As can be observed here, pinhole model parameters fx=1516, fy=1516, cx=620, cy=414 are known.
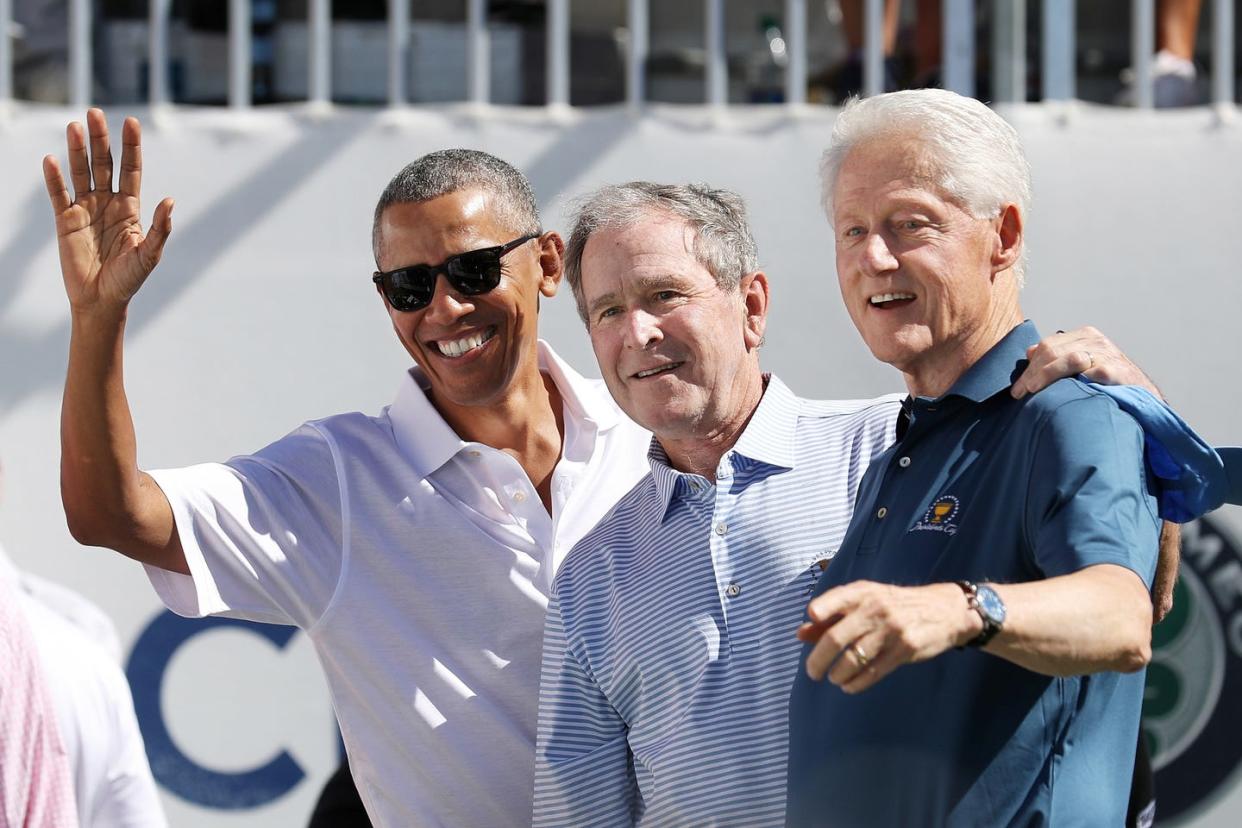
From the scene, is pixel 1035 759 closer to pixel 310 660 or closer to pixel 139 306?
pixel 310 660

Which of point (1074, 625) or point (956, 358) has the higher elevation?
point (956, 358)

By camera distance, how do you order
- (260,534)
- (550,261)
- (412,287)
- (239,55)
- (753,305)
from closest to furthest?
(753,305) < (260,534) < (412,287) < (550,261) < (239,55)

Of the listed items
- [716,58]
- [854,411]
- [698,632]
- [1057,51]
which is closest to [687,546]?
[698,632]

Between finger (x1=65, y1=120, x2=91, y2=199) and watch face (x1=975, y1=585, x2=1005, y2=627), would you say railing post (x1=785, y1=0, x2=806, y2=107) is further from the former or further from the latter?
watch face (x1=975, y1=585, x2=1005, y2=627)

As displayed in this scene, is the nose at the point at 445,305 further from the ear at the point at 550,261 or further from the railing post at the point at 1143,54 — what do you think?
the railing post at the point at 1143,54

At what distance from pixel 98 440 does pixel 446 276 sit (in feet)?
2.00

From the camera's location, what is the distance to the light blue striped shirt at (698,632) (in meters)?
1.98

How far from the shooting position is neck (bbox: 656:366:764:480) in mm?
2135

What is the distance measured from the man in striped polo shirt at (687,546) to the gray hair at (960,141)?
17.9 inches

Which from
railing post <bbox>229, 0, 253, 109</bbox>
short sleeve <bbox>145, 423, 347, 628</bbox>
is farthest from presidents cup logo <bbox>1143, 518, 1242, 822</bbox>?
railing post <bbox>229, 0, 253, 109</bbox>

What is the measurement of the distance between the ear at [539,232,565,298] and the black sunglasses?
192mm

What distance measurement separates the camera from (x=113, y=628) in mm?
3943

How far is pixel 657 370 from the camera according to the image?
210 cm

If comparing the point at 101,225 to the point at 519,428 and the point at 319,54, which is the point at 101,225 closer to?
the point at 519,428
